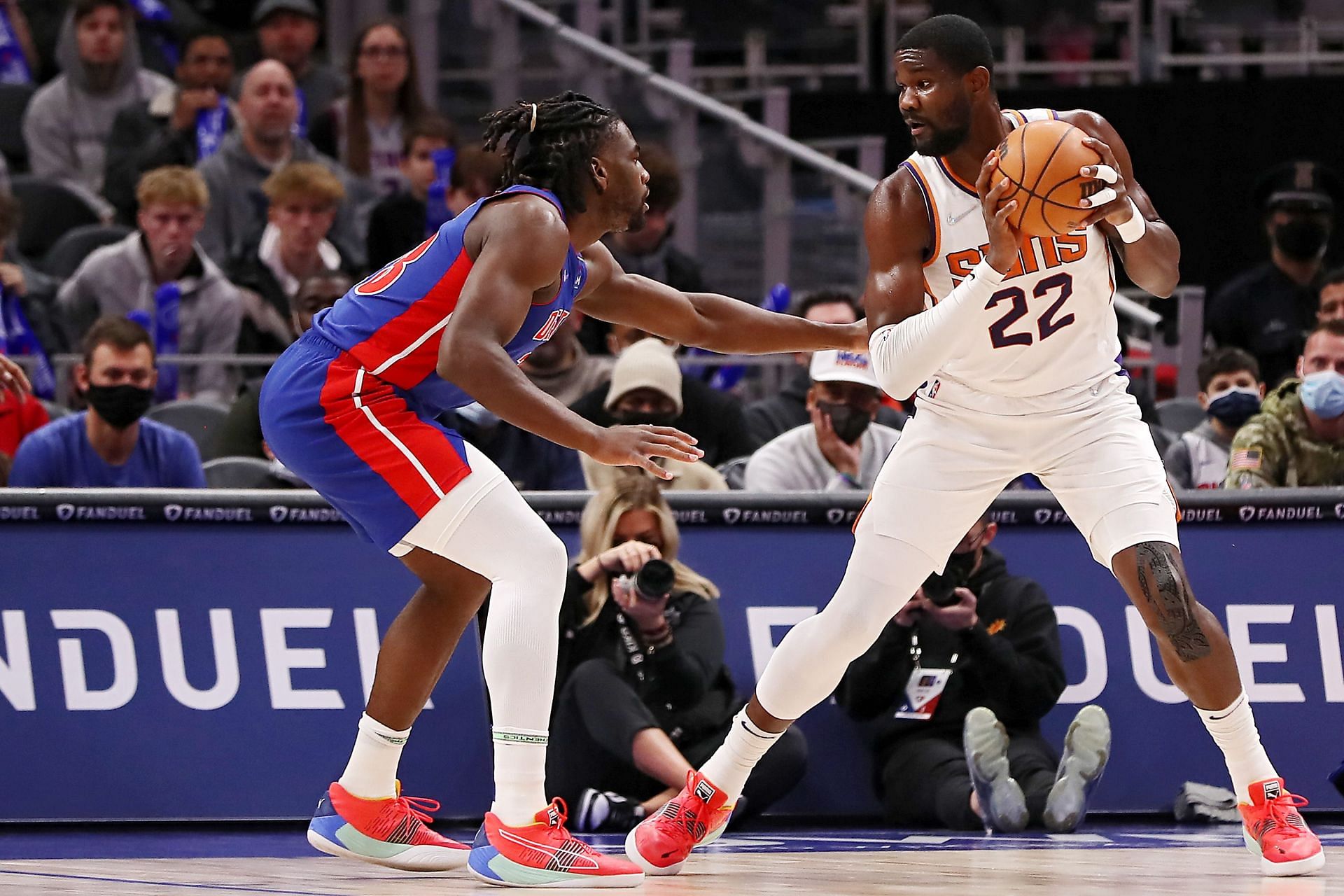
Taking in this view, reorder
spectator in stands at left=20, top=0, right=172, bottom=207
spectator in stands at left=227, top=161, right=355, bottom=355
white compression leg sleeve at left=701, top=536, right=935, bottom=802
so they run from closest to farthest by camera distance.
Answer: white compression leg sleeve at left=701, top=536, right=935, bottom=802 → spectator in stands at left=227, top=161, right=355, bottom=355 → spectator in stands at left=20, top=0, right=172, bottom=207

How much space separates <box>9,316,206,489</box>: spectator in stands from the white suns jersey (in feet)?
10.8

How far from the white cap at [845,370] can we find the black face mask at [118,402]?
2.56m

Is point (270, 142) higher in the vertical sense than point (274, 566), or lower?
higher

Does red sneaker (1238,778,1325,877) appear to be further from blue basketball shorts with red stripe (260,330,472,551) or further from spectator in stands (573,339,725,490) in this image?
spectator in stands (573,339,725,490)

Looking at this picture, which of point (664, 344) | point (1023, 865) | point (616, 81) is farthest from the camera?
point (616, 81)

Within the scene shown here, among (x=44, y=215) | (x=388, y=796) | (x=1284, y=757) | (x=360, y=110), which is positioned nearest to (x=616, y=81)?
(x=360, y=110)

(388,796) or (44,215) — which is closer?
(388,796)

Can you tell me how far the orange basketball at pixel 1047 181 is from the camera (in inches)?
174

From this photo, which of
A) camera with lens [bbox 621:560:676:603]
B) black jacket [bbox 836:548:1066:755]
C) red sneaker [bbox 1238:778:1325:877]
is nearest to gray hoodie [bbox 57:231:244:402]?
camera with lens [bbox 621:560:676:603]

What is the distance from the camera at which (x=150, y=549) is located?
246 inches

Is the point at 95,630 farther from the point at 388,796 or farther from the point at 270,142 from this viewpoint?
the point at 270,142

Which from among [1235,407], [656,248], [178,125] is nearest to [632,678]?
[1235,407]

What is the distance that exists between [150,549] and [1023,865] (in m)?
3.10

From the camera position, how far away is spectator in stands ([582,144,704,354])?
915cm
